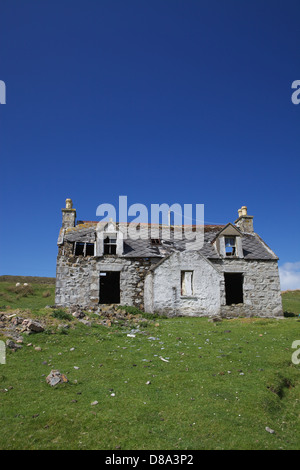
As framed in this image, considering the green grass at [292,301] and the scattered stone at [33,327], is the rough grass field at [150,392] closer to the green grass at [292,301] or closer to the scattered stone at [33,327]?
the scattered stone at [33,327]

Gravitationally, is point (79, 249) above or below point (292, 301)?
above

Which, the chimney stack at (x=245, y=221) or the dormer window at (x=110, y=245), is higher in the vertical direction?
the chimney stack at (x=245, y=221)

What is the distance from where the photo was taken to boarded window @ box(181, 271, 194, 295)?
80.3ft

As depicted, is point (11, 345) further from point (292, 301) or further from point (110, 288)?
point (292, 301)

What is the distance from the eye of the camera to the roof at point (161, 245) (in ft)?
89.5

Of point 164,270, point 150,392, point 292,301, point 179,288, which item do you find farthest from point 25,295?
point 292,301

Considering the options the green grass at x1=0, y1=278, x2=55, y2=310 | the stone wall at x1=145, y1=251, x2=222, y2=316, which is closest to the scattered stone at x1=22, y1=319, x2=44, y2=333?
the stone wall at x1=145, y1=251, x2=222, y2=316

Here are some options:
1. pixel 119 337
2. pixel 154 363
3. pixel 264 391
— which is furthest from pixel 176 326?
pixel 264 391

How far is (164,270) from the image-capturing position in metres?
24.5

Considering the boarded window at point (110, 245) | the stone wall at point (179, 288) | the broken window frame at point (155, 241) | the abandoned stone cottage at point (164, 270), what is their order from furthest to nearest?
the broken window frame at point (155, 241), the boarded window at point (110, 245), the abandoned stone cottage at point (164, 270), the stone wall at point (179, 288)

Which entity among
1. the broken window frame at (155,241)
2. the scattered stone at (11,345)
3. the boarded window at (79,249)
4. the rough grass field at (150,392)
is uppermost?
the broken window frame at (155,241)

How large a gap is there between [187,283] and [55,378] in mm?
15908

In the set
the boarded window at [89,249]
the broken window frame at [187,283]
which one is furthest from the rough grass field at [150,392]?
the boarded window at [89,249]

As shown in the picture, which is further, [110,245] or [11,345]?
[110,245]
